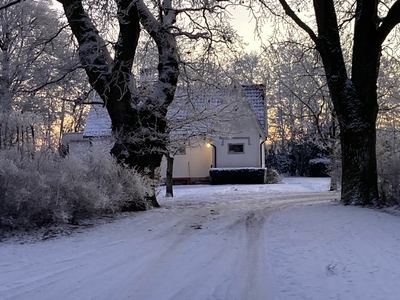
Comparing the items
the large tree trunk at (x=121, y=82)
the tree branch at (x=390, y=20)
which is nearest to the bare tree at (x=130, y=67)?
the large tree trunk at (x=121, y=82)

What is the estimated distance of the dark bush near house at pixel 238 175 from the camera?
27.2 meters

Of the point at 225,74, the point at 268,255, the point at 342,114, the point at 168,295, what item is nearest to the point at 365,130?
the point at 342,114

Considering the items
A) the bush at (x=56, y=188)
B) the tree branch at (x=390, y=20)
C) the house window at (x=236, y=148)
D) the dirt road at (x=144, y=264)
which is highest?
the tree branch at (x=390, y=20)

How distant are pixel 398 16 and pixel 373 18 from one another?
699mm

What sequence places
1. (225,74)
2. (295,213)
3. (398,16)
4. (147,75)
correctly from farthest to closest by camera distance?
(147,75) < (225,74) < (398,16) < (295,213)

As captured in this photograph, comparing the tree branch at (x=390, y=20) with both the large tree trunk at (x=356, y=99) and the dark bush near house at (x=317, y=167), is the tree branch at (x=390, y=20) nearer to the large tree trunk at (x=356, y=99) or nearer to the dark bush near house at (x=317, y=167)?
the large tree trunk at (x=356, y=99)

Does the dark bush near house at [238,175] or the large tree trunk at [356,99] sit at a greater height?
the large tree trunk at [356,99]

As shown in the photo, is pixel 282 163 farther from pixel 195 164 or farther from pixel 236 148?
pixel 195 164

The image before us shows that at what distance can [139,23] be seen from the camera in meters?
11.6

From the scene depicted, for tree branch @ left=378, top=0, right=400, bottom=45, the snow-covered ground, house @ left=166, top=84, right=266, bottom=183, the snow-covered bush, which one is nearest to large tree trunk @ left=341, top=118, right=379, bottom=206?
the snow-covered ground

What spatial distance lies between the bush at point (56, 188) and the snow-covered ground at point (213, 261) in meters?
0.50

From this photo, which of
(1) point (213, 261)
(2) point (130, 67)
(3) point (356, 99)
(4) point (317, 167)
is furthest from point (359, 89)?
(4) point (317, 167)

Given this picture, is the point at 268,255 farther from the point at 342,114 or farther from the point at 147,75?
the point at 147,75

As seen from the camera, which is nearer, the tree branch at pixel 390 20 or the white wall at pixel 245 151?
the tree branch at pixel 390 20
